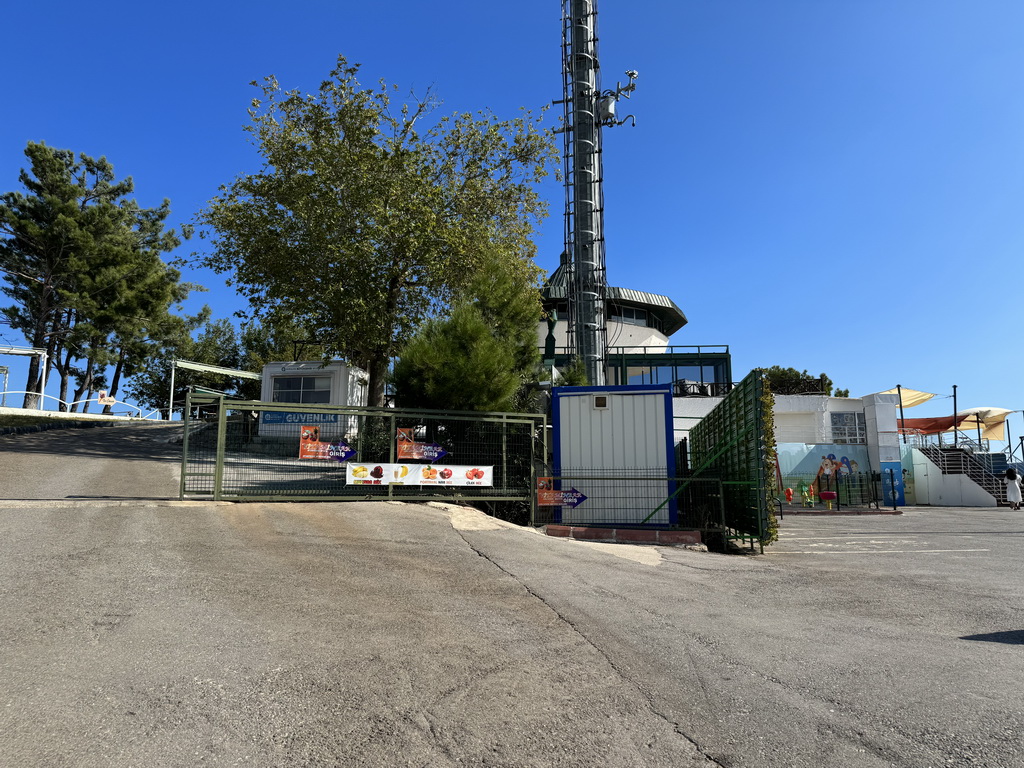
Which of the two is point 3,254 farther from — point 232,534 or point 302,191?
point 232,534

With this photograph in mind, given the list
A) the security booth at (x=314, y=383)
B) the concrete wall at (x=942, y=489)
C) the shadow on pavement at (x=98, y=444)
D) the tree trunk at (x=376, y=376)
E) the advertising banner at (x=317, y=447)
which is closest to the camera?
the advertising banner at (x=317, y=447)

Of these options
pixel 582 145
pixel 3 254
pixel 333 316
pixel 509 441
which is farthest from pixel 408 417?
pixel 3 254

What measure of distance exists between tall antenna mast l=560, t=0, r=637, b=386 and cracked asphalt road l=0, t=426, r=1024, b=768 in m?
12.3

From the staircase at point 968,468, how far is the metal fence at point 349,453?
22586mm

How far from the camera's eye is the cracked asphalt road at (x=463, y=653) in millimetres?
3305

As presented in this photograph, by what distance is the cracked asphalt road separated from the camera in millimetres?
3305

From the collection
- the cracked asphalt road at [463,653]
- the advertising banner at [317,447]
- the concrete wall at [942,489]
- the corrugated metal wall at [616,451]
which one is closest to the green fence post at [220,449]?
the advertising banner at [317,447]

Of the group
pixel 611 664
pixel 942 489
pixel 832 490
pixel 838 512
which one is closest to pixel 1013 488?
pixel 942 489

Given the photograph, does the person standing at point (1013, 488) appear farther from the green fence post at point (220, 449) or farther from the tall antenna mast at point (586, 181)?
the green fence post at point (220, 449)

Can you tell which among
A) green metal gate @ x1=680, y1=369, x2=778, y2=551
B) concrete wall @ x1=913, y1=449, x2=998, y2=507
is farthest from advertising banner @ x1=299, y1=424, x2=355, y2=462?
concrete wall @ x1=913, y1=449, x2=998, y2=507

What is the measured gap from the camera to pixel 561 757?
3.21 meters

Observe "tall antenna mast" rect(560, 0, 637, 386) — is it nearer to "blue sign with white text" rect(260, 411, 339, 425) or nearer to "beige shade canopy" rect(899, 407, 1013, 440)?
"blue sign with white text" rect(260, 411, 339, 425)

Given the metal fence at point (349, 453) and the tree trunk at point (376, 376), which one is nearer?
the metal fence at point (349, 453)

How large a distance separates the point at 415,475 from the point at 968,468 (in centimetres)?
2596
